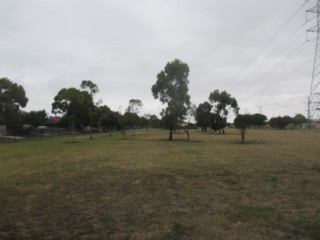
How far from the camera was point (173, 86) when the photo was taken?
38062mm

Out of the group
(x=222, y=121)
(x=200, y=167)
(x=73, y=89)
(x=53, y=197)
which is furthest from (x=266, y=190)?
(x=222, y=121)

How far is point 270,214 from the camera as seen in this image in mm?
6043

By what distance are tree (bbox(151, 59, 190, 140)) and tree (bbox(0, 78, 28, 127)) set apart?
796 inches

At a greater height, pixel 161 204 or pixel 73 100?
pixel 73 100

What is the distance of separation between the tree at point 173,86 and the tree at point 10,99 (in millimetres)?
20214

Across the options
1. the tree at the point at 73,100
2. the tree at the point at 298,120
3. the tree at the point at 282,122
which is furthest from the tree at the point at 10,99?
the tree at the point at 298,120

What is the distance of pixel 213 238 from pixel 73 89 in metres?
31.5

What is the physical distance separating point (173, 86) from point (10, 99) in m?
23.3

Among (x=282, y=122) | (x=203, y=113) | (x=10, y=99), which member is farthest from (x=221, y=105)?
(x=282, y=122)

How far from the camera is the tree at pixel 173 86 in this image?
3759 centimetres

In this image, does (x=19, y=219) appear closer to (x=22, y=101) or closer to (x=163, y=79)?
(x=163, y=79)

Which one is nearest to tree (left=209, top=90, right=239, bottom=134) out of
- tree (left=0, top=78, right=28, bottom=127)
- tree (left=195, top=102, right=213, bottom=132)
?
tree (left=195, top=102, right=213, bottom=132)

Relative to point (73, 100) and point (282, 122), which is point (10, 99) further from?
point (282, 122)

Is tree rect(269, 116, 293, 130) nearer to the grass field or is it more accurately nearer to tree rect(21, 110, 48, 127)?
tree rect(21, 110, 48, 127)
